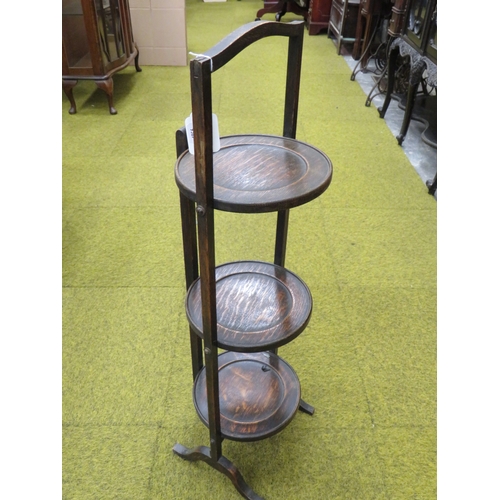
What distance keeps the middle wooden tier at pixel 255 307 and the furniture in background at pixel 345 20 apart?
12.1ft

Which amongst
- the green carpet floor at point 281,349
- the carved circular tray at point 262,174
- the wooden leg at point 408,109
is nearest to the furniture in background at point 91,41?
the green carpet floor at point 281,349

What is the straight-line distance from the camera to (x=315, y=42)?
4.71m

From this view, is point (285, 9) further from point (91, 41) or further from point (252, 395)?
point (252, 395)

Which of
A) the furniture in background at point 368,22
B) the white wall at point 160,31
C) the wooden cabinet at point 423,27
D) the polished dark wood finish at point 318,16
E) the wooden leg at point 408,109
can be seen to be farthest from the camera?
Answer: the polished dark wood finish at point 318,16

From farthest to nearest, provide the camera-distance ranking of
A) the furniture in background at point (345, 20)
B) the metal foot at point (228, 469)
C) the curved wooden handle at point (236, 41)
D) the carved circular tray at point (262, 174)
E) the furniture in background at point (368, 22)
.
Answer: the furniture in background at point (345, 20) < the furniture in background at point (368, 22) < the metal foot at point (228, 469) < the carved circular tray at point (262, 174) < the curved wooden handle at point (236, 41)

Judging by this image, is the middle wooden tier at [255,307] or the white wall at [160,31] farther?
the white wall at [160,31]

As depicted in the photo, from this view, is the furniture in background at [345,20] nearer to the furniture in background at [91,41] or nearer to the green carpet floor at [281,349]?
the green carpet floor at [281,349]

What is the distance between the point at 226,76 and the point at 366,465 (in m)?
3.33

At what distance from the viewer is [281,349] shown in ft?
5.05

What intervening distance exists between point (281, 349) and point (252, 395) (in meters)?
0.38

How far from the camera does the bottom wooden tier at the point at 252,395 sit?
43.2 inches

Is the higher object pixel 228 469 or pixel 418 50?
pixel 418 50

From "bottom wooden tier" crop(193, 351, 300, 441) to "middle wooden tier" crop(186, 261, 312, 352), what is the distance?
0.28 meters

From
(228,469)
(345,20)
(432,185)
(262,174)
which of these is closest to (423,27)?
(432,185)
